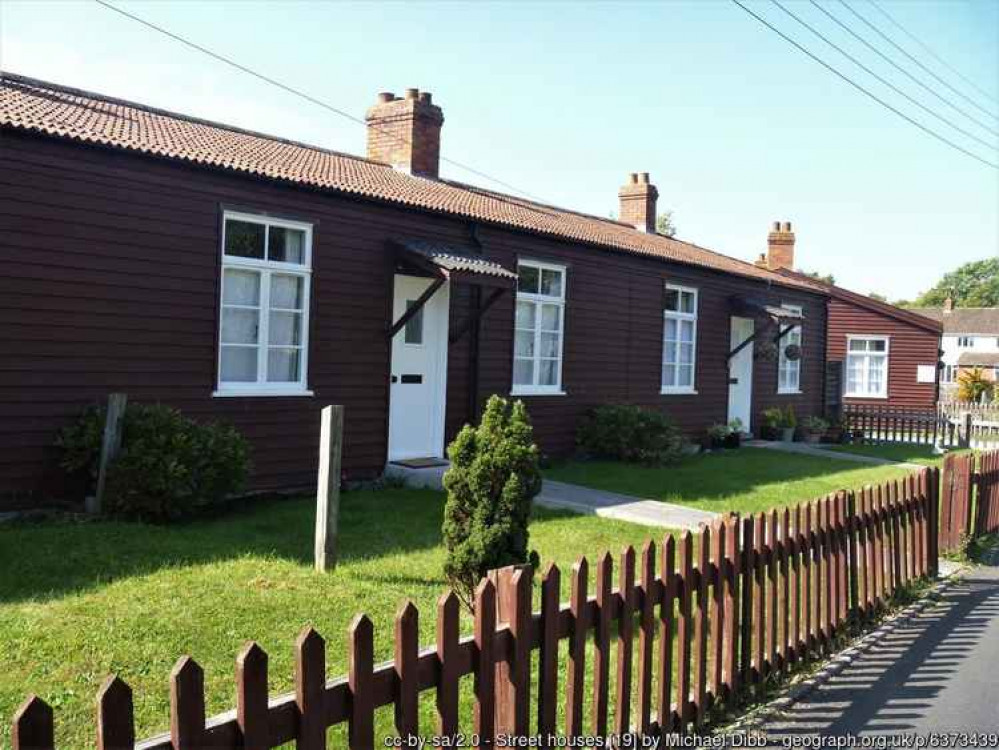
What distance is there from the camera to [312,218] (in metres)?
10.3

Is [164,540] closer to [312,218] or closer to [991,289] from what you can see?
[312,218]

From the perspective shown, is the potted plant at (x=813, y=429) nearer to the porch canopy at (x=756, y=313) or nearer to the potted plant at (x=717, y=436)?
the porch canopy at (x=756, y=313)

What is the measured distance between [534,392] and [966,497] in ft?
21.4

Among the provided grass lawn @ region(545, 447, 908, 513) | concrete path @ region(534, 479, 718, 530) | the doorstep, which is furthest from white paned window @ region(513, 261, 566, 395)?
concrete path @ region(534, 479, 718, 530)

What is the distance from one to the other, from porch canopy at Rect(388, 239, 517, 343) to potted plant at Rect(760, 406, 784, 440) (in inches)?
422

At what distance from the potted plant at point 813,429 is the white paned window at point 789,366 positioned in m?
0.99

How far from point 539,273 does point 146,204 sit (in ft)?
21.5

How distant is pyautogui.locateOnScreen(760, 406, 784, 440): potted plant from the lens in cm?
2014

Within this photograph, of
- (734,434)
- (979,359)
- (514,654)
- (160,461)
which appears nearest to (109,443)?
(160,461)

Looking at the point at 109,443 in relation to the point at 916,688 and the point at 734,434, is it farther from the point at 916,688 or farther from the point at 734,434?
the point at 734,434

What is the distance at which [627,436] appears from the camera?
46.2 ft

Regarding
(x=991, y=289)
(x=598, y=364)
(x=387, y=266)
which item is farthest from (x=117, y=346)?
(x=991, y=289)

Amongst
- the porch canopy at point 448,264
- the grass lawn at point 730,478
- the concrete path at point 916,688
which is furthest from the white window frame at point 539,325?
the concrete path at point 916,688

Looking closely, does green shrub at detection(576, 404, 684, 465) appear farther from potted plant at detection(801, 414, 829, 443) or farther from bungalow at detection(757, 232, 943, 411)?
bungalow at detection(757, 232, 943, 411)
